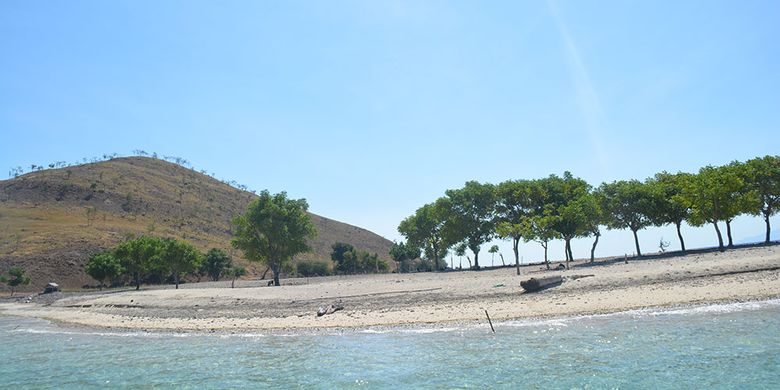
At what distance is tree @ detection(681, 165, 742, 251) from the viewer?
185 ft

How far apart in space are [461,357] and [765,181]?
209 feet

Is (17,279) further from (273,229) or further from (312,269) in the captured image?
(312,269)

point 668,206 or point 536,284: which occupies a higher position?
point 668,206

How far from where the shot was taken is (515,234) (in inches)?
2445

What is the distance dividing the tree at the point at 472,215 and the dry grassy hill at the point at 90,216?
6672cm

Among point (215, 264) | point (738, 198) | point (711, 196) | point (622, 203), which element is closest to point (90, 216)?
point (215, 264)

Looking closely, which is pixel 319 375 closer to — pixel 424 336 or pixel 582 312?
pixel 424 336

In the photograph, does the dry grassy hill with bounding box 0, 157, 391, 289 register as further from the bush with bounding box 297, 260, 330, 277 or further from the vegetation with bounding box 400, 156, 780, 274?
the vegetation with bounding box 400, 156, 780, 274

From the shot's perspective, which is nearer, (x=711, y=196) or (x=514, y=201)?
(x=711, y=196)

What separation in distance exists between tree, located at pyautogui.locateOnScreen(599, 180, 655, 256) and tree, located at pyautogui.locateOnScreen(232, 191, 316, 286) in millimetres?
44570

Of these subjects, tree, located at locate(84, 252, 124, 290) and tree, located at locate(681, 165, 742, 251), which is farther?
tree, located at locate(84, 252, 124, 290)

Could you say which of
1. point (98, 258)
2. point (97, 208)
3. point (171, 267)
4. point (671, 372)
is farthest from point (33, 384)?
point (97, 208)

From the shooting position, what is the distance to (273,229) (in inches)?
2699

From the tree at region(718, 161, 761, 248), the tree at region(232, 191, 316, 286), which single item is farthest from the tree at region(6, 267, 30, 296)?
the tree at region(718, 161, 761, 248)
